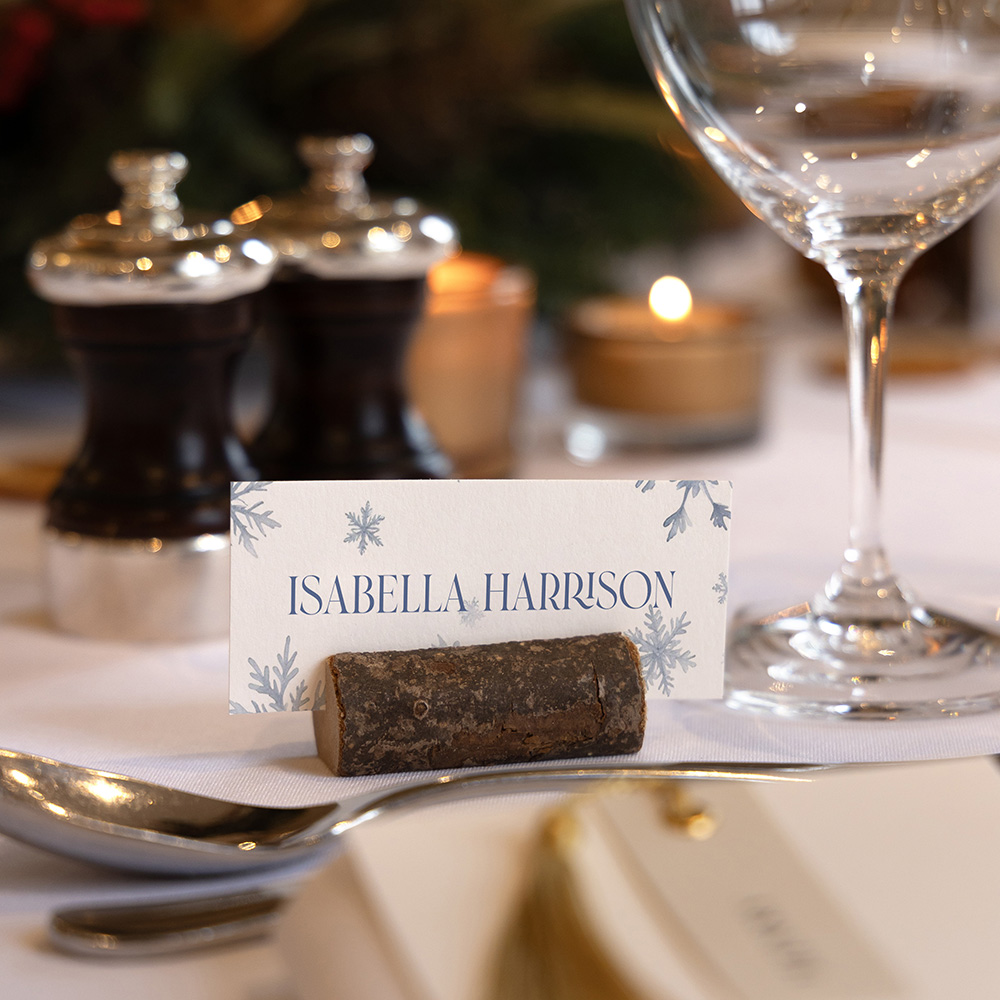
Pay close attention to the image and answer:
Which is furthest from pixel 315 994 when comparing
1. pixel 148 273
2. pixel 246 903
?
pixel 148 273

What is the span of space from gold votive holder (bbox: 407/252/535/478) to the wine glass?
29 centimetres

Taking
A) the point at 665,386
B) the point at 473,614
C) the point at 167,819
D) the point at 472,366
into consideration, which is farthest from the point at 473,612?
the point at 665,386

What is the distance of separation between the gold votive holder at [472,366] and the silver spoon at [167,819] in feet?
1.39

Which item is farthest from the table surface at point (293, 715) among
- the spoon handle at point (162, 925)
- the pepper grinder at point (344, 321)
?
the pepper grinder at point (344, 321)

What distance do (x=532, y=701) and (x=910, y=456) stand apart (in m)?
0.54

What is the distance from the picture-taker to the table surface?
1.04 ft

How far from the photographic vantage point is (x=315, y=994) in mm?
260

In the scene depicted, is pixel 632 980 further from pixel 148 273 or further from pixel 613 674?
pixel 148 273

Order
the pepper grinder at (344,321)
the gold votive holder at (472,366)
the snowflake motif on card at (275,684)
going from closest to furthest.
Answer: the snowflake motif on card at (275,684)
the pepper grinder at (344,321)
the gold votive holder at (472,366)

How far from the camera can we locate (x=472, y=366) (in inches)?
30.0

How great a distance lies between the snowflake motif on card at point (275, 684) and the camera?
40 centimetres

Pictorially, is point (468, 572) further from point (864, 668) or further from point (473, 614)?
point (864, 668)

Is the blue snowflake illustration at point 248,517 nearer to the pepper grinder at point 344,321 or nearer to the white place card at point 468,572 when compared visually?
the white place card at point 468,572

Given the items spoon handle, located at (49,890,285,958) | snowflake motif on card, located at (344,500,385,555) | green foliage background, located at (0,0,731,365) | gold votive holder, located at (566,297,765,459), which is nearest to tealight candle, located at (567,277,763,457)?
gold votive holder, located at (566,297,765,459)
